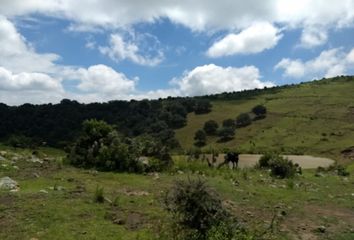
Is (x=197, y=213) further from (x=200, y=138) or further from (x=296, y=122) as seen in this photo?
(x=296, y=122)

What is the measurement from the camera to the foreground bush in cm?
1346

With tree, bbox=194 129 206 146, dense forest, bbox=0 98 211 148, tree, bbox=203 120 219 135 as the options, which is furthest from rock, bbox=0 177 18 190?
tree, bbox=203 120 219 135

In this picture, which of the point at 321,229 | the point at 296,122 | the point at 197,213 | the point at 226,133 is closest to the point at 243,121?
the point at 226,133

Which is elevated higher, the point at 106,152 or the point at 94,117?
the point at 94,117

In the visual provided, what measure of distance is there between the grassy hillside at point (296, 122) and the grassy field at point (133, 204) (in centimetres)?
5439

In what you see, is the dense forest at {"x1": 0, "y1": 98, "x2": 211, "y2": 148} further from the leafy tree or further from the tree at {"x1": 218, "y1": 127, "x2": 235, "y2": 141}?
the tree at {"x1": 218, "y1": 127, "x2": 235, "y2": 141}

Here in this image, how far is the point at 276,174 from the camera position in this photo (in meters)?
30.8

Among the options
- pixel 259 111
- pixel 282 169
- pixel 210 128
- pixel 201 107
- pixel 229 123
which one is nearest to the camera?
pixel 282 169

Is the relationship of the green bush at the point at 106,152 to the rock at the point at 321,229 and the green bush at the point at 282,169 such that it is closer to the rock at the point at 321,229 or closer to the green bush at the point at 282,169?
the green bush at the point at 282,169

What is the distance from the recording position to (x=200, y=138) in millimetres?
110062

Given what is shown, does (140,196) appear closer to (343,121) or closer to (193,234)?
(193,234)

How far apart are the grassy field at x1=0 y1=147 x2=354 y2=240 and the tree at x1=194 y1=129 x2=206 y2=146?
8055 cm

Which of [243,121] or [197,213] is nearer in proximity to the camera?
[197,213]

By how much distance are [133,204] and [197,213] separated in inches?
181
